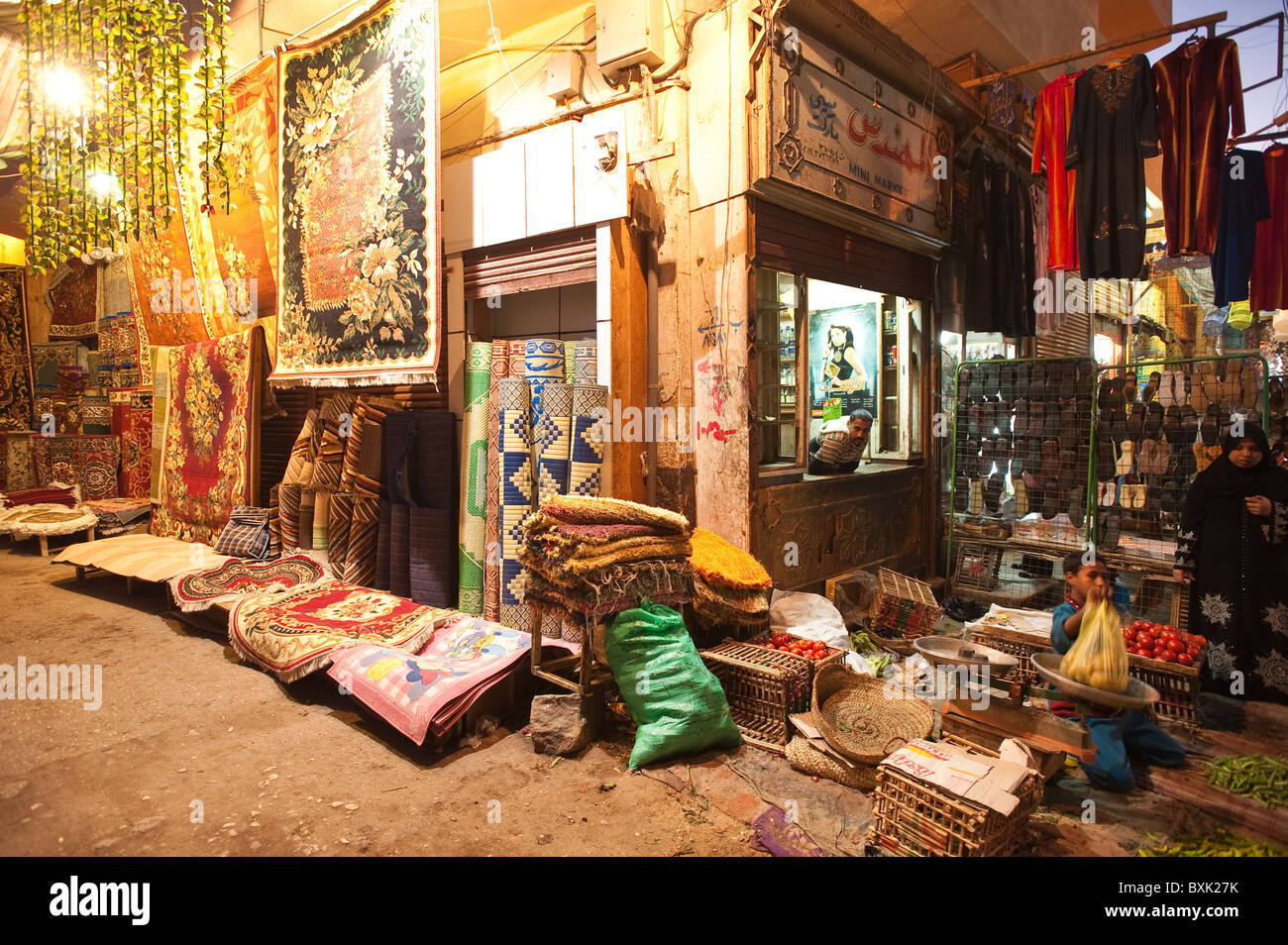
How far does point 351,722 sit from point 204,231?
568 cm

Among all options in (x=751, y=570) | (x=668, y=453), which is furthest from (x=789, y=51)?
(x=751, y=570)

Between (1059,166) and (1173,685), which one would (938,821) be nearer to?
(1173,685)

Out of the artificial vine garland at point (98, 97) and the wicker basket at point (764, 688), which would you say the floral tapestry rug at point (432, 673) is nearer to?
the wicker basket at point (764, 688)

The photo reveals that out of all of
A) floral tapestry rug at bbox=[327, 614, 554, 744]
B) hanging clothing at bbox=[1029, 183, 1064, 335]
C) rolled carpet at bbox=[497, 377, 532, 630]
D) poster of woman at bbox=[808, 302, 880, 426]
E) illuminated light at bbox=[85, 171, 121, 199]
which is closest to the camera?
floral tapestry rug at bbox=[327, 614, 554, 744]

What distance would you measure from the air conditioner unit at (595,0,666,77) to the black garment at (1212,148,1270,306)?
465 centimetres

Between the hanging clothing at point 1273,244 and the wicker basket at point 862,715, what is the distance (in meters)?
4.89

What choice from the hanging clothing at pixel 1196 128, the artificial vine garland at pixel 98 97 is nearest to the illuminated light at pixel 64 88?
the artificial vine garland at pixel 98 97

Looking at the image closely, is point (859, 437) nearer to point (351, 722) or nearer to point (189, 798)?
point (351, 722)

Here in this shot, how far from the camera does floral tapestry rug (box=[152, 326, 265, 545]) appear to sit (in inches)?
259

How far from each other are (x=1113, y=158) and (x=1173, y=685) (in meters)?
4.17

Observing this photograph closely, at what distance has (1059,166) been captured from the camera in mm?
6059

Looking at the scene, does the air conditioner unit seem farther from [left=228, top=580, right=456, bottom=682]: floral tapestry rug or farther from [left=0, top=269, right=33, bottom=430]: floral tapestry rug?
[left=0, top=269, right=33, bottom=430]: floral tapestry rug

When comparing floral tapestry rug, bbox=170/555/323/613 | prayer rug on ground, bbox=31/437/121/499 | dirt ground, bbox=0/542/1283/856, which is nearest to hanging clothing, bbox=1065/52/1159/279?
dirt ground, bbox=0/542/1283/856

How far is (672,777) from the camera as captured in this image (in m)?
3.39
